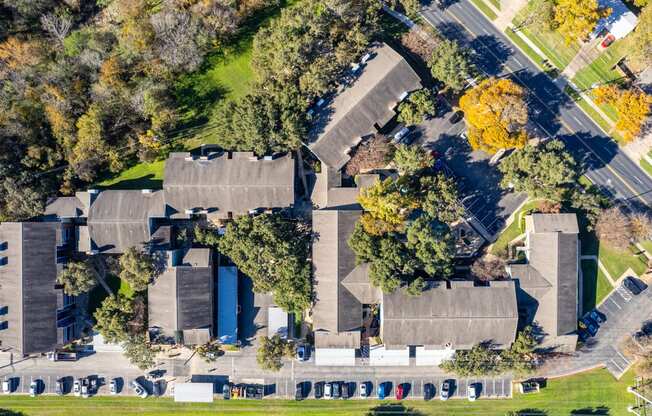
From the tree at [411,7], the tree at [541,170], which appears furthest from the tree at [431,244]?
the tree at [411,7]

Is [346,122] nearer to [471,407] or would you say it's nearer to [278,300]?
[278,300]

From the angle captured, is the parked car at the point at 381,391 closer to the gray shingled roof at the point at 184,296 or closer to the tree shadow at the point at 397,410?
the tree shadow at the point at 397,410

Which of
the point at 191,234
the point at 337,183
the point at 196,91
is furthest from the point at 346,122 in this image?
the point at 191,234

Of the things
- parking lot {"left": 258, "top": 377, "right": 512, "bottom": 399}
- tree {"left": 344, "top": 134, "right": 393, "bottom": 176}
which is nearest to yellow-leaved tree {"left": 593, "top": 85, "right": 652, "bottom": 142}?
tree {"left": 344, "top": 134, "right": 393, "bottom": 176}

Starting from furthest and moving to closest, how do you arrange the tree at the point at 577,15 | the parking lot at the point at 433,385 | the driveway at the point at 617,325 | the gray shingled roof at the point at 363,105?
the parking lot at the point at 433,385 < the driveway at the point at 617,325 < the gray shingled roof at the point at 363,105 < the tree at the point at 577,15

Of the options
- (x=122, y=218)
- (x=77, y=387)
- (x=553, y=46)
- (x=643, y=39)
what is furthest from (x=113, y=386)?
(x=643, y=39)

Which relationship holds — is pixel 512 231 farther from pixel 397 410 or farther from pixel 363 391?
pixel 363 391

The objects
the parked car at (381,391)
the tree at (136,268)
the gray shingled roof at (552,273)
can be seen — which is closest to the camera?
the tree at (136,268)

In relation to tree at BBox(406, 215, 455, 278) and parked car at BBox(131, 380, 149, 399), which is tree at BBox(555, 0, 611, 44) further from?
parked car at BBox(131, 380, 149, 399)
